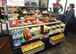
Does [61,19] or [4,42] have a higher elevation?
[61,19]

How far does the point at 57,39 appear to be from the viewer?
9.66 ft

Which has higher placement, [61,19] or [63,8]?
[63,8]

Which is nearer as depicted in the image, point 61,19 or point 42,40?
point 42,40

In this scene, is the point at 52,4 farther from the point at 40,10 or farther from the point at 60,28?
the point at 60,28

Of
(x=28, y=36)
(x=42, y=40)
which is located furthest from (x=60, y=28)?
(x=28, y=36)

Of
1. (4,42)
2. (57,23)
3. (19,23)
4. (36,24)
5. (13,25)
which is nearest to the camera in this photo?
(4,42)

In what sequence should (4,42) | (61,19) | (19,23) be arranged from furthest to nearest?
1. (61,19)
2. (19,23)
3. (4,42)

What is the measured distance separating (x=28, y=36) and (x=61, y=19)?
4.90 feet

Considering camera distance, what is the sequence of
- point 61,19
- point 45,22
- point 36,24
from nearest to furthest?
1. point 36,24
2. point 45,22
3. point 61,19

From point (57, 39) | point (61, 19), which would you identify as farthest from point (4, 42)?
point (61, 19)

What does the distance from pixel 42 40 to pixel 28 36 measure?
0.50 m

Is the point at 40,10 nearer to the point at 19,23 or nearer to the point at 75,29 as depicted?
the point at 19,23

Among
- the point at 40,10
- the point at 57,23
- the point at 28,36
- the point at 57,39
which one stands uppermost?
the point at 40,10

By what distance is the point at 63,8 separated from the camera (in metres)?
3.33
